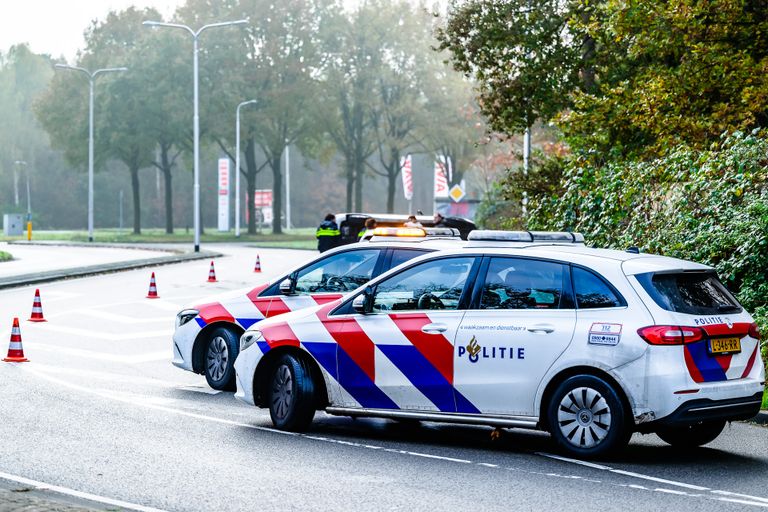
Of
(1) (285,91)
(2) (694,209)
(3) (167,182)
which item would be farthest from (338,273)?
(3) (167,182)

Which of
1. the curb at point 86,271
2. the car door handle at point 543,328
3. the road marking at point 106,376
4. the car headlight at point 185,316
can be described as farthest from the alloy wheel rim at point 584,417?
the curb at point 86,271

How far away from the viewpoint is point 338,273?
478 inches

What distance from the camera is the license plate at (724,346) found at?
850 centimetres

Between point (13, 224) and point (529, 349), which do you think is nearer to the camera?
point (529, 349)

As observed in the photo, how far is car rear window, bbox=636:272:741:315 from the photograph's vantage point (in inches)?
337

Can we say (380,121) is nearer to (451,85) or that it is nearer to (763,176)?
(451,85)

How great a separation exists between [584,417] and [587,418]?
0.07 feet

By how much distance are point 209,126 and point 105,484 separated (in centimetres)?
6720

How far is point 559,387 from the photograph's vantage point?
8.67 m

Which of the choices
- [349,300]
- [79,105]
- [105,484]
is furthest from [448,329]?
[79,105]

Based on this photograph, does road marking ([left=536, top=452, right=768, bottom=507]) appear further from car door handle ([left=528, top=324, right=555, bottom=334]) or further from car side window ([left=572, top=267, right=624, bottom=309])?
car side window ([left=572, top=267, right=624, bottom=309])

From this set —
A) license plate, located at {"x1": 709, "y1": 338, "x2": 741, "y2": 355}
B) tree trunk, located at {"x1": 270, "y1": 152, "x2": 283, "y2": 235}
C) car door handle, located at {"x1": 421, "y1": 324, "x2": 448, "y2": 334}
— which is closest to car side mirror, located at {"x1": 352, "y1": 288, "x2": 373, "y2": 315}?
car door handle, located at {"x1": 421, "y1": 324, "x2": 448, "y2": 334}

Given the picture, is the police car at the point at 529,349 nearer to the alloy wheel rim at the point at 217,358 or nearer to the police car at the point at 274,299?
the police car at the point at 274,299

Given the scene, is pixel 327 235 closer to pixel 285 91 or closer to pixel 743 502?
pixel 743 502
